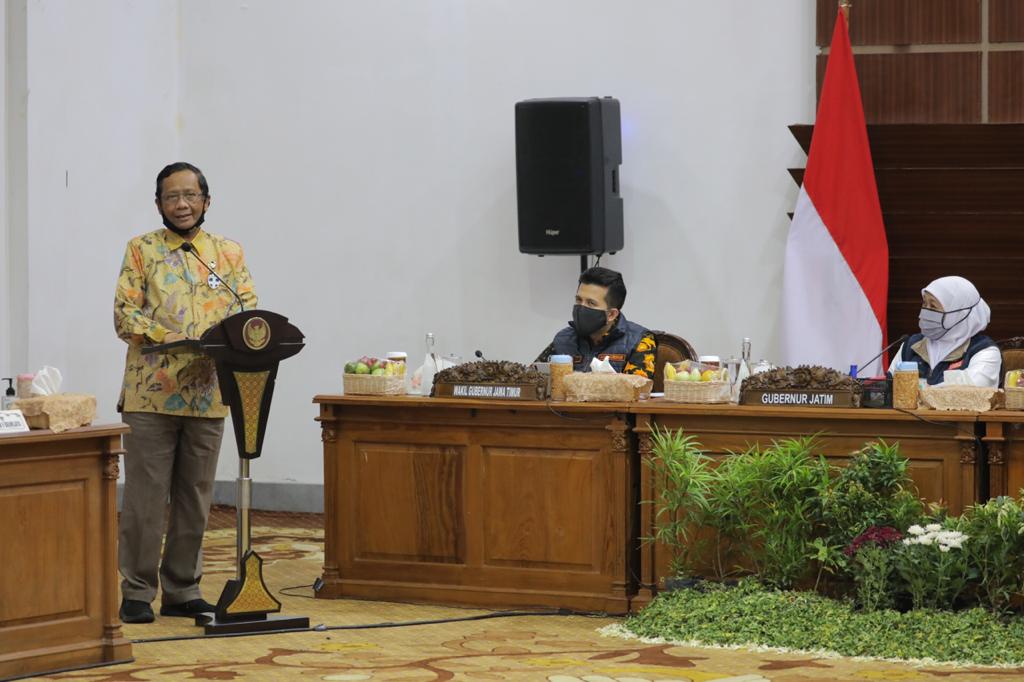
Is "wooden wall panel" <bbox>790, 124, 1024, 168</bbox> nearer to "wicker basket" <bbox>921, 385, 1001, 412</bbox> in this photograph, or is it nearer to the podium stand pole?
"wicker basket" <bbox>921, 385, 1001, 412</bbox>

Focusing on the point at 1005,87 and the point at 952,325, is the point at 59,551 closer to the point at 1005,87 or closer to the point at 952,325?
the point at 952,325

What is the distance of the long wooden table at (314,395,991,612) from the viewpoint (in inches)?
201

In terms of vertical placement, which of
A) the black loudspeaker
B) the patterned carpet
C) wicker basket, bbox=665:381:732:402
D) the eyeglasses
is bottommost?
the patterned carpet

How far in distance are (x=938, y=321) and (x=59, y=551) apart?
133 inches

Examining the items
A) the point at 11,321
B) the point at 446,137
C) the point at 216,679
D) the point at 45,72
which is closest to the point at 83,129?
the point at 45,72

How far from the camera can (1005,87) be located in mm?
7133

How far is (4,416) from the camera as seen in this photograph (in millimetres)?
4363

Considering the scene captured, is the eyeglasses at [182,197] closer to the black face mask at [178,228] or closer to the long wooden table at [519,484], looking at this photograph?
the black face mask at [178,228]

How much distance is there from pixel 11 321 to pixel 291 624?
2941 millimetres

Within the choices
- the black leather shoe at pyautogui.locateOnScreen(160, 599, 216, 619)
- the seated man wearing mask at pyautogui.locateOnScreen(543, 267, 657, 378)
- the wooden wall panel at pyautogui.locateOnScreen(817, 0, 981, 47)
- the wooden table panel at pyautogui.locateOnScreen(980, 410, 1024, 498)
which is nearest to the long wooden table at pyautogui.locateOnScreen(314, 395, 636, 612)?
the black leather shoe at pyautogui.locateOnScreen(160, 599, 216, 619)

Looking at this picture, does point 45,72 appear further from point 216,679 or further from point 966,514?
point 966,514

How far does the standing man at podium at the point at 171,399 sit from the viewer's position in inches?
204

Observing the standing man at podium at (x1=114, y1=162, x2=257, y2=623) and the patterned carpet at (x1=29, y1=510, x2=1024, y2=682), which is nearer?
the patterned carpet at (x1=29, y1=510, x2=1024, y2=682)

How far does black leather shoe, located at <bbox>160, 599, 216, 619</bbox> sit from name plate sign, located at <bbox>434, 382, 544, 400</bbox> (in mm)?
1119
